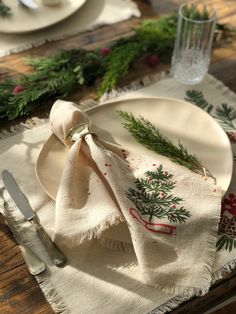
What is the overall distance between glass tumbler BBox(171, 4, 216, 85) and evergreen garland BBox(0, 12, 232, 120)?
71 mm

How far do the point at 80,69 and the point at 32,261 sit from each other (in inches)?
20.9

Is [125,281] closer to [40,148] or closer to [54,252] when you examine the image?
[54,252]

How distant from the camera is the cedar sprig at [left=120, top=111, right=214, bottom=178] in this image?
35.8 inches

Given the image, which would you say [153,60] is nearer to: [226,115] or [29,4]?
[226,115]

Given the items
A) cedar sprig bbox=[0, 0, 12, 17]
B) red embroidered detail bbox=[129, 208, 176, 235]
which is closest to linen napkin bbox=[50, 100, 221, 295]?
red embroidered detail bbox=[129, 208, 176, 235]

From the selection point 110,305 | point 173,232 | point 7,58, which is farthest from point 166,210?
point 7,58

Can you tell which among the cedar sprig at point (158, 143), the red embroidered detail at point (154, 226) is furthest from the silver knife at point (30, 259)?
the cedar sprig at point (158, 143)

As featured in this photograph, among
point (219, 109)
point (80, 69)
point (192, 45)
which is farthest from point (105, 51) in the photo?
point (219, 109)

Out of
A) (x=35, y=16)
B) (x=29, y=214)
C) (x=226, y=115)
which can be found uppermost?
(x=35, y=16)

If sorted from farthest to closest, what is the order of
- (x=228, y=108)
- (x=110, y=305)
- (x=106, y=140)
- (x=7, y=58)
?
(x=7, y=58) → (x=228, y=108) → (x=106, y=140) → (x=110, y=305)

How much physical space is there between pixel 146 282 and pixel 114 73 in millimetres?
567

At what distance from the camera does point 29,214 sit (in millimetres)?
834

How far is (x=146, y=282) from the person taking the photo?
757mm

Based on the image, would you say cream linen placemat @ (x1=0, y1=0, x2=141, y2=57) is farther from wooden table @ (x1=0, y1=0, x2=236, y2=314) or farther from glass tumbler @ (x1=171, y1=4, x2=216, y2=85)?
glass tumbler @ (x1=171, y1=4, x2=216, y2=85)
